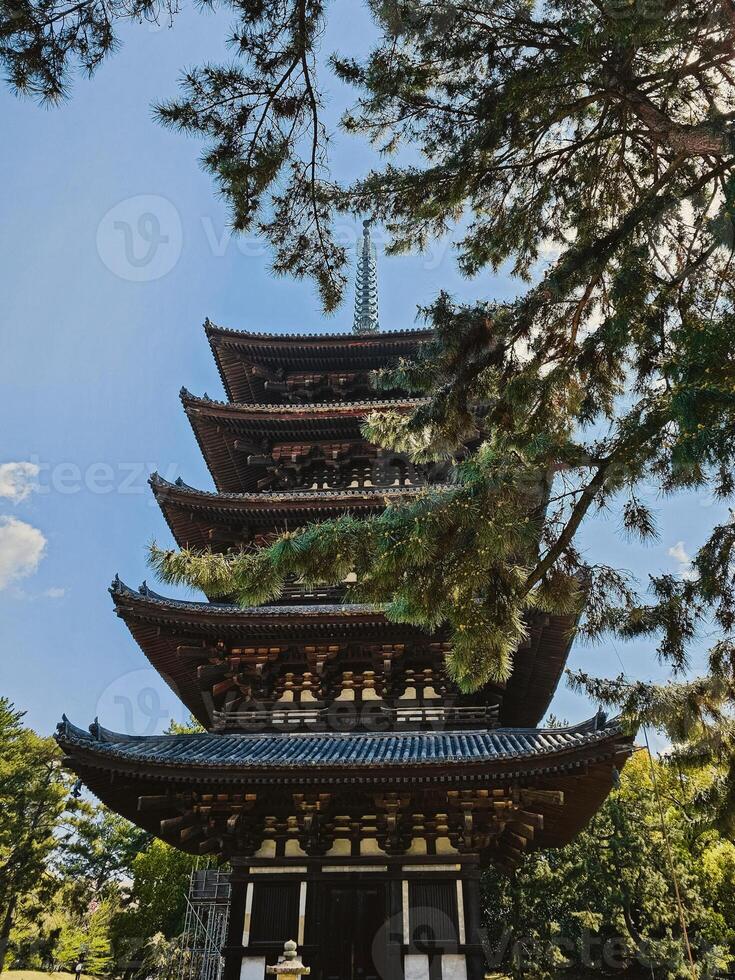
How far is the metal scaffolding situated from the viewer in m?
17.7

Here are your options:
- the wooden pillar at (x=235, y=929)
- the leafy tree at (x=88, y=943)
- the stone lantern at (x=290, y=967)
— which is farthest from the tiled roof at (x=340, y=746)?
the leafy tree at (x=88, y=943)

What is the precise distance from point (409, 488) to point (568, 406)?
247 inches

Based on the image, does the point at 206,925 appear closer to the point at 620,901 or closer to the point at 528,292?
the point at 620,901

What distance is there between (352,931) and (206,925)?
612 inches

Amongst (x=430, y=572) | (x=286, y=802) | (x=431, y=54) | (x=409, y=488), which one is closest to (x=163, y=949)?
(x=286, y=802)

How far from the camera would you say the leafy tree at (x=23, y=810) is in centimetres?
2358

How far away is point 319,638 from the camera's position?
1027 centimetres

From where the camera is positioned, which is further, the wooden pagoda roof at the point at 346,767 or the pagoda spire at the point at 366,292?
the pagoda spire at the point at 366,292

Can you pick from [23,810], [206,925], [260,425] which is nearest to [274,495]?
[260,425]

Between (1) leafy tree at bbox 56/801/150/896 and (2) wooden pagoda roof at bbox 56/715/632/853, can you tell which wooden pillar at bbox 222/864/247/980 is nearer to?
(2) wooden pagoda roof at bbox 56/715/632/853

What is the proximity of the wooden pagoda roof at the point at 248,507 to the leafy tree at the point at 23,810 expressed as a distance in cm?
1839

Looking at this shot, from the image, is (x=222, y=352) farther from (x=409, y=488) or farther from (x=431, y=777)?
(x=431, y=777)

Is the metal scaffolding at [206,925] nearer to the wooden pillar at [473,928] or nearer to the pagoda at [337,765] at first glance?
the pagoda at [337,765]

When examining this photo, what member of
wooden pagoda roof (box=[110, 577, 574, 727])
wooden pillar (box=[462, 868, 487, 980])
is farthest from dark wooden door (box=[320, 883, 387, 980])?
wooden pagoda roof (box=[110, 577, 574, 727])
